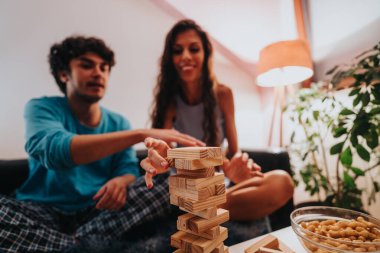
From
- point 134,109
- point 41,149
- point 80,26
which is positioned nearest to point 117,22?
point 80,26

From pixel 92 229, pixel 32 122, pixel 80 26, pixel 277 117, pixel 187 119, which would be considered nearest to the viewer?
pixel 92 229

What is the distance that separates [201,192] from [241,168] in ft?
1.70

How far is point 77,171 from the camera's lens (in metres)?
1.17

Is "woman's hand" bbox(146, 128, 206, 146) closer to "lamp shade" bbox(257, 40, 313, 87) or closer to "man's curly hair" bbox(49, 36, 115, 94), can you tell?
"man's curly hair" bbox(49, 36, 115, 94)

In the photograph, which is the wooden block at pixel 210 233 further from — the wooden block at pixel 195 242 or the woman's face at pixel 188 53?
the woman's face at pixel 188 53

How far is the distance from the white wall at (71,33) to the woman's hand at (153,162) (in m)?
1.58

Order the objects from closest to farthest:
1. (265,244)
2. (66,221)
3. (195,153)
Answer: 1. (195,153)
2. (265,244)
3. (66,221)

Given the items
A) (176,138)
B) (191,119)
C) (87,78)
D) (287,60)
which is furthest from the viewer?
(191,119)

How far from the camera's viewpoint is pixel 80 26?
188 centimetres

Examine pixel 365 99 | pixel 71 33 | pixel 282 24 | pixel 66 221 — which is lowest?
pixel 66 221

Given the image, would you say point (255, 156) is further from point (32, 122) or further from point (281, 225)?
point (32, 122)

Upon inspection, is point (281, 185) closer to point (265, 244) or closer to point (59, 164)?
point (265, 244)

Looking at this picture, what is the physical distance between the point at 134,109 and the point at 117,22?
86 centimetres

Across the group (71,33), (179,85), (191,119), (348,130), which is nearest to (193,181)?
(348,130)
